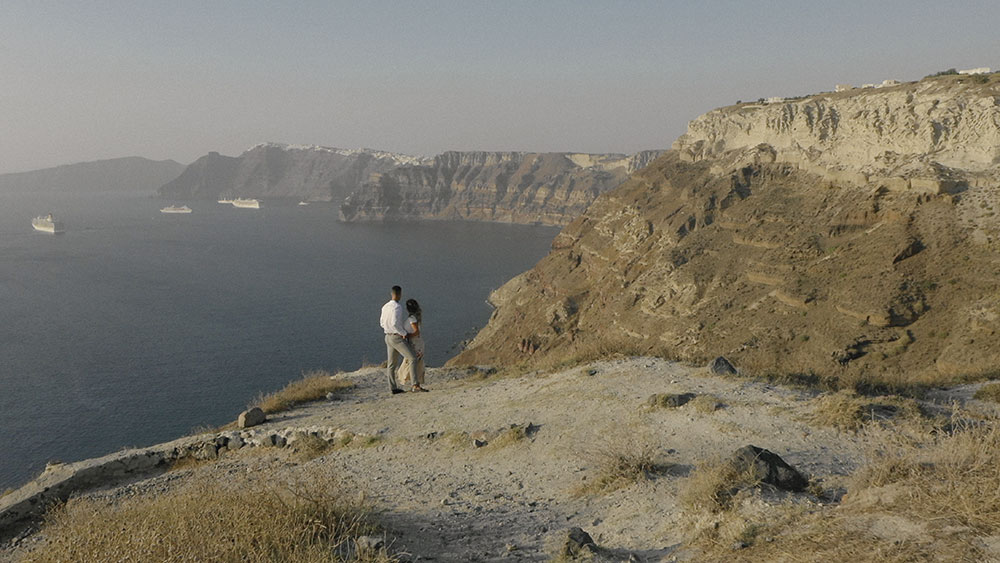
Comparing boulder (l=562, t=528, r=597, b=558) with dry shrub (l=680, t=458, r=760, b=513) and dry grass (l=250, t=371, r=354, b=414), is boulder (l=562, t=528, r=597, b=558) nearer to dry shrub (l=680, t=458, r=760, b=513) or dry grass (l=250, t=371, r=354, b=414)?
dry shrub (l=680, t=458, r=760, b=513)

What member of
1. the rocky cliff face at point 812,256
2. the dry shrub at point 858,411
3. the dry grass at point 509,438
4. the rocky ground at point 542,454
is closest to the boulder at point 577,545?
the rocky ground at point 542,454

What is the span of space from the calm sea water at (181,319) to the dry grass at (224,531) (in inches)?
1392

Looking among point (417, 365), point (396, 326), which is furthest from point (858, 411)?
point (417, 365)

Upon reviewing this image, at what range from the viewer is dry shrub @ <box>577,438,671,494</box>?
7141 mm

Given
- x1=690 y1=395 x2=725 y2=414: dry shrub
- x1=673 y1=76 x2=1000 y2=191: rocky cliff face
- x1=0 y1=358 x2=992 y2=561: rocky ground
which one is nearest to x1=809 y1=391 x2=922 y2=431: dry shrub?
x1=0 y1=358 x2=992 y2=561: rocky ground

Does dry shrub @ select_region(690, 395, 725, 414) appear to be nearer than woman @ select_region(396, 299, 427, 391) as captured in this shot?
Yes

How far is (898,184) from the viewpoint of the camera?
126ft

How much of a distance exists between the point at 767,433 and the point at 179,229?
182 meters

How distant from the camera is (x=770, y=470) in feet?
20.3

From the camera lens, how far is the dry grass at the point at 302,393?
46.3 feet

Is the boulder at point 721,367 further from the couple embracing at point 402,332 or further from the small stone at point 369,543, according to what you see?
the small stone at point 369,543

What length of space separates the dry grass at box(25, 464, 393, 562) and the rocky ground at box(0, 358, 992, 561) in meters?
0.83

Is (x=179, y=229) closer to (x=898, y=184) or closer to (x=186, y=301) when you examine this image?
(x=186, y=301)

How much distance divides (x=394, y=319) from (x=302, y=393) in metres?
5.09
